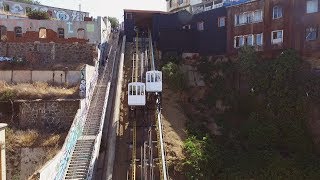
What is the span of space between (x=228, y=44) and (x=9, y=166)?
955 inches

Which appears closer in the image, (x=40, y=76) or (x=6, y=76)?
(x=6, y=76)

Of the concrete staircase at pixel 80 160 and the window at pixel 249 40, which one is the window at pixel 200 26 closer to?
the window at pixel 249 40

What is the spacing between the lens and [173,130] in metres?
32.1

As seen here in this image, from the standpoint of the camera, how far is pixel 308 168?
28469 mm

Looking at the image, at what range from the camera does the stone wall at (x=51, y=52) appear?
132ft

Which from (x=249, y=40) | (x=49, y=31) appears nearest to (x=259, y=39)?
(x=249, y=40)

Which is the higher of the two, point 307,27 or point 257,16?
point 257,16

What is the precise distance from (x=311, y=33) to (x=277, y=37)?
3.23m

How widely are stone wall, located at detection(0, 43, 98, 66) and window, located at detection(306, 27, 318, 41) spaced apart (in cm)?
2001

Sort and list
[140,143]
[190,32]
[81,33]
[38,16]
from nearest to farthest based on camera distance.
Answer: [140,143], [81,33], [38,16], [190,32]

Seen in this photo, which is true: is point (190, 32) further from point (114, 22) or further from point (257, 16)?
point (114, 22)

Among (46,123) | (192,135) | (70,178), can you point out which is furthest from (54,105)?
(192,135)

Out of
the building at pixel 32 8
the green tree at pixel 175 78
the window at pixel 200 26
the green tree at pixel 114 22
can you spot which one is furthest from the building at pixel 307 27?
the green tree at pixel 114 22

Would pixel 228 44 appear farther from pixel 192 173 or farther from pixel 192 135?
pixel 192 173
